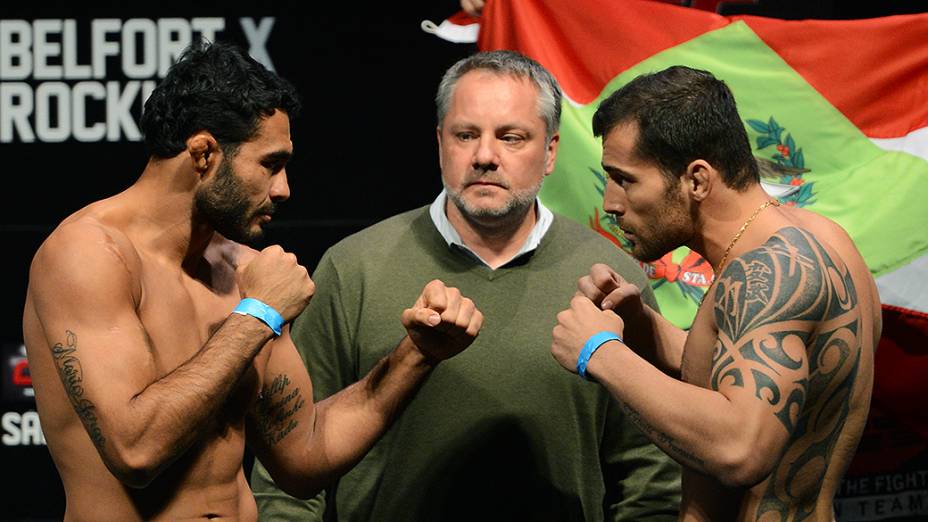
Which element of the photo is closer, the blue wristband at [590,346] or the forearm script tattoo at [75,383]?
the forearm script tattoo at [75,383]

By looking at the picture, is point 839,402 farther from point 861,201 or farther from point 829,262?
point 861,201

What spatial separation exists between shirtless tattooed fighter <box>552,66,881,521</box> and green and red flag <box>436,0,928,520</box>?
1013 millimetres

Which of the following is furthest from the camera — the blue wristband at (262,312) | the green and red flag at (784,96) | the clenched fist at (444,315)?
the green and red flag at (784,96)

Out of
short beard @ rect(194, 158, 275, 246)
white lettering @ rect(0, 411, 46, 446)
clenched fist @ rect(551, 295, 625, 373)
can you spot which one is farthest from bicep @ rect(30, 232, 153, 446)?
white lettering @ rect(0, 411, 46, 446)

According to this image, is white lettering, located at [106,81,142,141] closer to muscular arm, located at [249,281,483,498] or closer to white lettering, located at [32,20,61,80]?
white lettering, located at [32,20,61,80]

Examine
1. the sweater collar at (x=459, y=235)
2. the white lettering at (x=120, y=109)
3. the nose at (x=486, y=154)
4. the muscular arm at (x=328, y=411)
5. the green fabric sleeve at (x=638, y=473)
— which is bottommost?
the green fabric sleeve at (x=638, y=473)

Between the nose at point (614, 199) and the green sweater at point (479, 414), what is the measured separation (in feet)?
1.68

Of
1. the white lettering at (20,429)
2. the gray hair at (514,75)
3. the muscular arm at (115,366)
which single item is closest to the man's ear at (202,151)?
the muscular arm at (115,366)

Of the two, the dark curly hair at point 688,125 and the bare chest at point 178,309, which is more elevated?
the dark curly hair at point 688,125

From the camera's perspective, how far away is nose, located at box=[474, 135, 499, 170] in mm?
2693

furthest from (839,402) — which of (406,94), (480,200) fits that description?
(406,94)

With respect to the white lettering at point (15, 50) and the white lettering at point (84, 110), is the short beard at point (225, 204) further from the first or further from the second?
the white lettering at point (15, 50)

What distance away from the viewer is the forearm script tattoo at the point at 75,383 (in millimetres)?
1944

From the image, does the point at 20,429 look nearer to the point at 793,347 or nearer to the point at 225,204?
the point at 225,204
